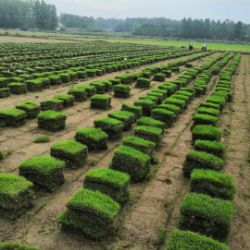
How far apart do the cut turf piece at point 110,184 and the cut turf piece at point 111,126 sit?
415cm

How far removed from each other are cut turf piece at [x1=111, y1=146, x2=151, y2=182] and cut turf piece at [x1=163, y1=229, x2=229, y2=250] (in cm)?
284

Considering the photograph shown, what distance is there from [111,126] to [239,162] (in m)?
4.47

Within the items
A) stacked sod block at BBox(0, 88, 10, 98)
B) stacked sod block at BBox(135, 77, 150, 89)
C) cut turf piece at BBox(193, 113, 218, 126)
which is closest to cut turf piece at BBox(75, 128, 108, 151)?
cut turf piece at BBox(193, 113, 218, 126)

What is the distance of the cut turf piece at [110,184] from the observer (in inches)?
278

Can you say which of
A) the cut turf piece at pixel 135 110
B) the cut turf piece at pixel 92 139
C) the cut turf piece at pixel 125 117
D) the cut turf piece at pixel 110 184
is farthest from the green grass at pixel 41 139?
the cut turf piece at pixel 135 110

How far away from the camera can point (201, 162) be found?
28.9ft

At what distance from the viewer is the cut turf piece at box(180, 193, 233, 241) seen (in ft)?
20.4

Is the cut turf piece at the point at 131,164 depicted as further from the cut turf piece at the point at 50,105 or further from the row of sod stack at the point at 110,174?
the cut turf piece at the point at 50,105

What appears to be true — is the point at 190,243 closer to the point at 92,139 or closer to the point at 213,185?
the point at 213,185

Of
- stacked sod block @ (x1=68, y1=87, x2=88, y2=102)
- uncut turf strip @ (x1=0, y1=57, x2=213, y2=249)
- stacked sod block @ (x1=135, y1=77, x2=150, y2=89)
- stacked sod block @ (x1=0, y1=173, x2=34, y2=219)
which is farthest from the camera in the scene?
stacked sod block @ (x1=135, y1=77, x2=150, y2=89)

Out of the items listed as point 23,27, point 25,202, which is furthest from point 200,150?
point 23,27

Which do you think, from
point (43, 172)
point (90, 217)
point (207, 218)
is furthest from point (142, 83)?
point (90, 217)

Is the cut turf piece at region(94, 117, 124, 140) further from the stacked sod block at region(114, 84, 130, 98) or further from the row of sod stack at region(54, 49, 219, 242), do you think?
the stacked sod block at region(114, 84, 130, 98)

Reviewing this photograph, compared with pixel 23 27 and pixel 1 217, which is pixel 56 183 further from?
pixel 23 27
